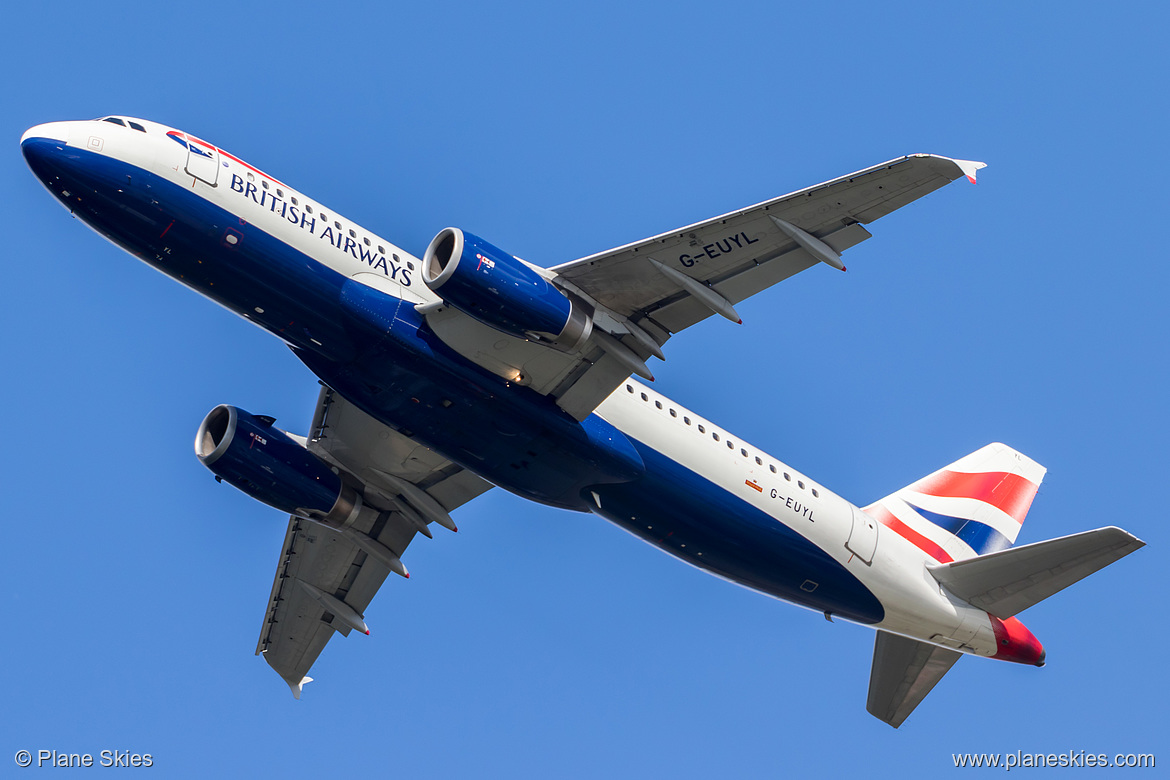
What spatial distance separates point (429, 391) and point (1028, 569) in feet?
49.4

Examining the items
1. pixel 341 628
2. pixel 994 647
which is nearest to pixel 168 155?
Answer: pixel 341 628

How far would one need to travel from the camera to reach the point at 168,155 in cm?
2353

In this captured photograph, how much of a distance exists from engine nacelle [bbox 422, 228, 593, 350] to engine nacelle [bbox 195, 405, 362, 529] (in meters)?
7.71

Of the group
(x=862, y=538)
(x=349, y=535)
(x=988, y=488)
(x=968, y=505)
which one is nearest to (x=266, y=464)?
(x=349, y=535)

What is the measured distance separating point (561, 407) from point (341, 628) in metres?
11.6

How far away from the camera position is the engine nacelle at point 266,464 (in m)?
28.3

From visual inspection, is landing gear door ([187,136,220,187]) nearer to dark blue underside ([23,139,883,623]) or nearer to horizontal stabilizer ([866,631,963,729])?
dark blue underside ([23,139,883,623])

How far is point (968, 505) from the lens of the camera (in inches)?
1284

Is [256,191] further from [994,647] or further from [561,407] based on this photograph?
[994,647]

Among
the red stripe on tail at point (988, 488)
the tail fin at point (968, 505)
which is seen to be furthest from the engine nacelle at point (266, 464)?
the red stripe on tail at point (988, 488)

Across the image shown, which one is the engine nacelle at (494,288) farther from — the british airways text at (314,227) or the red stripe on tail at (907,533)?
the red stripe on tail at (907,533)

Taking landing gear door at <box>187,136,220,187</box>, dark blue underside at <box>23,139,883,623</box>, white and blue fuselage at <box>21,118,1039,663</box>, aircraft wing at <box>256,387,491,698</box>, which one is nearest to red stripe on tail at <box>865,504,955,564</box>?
white and blue fuselage at <box>21,118,1039,663</box>

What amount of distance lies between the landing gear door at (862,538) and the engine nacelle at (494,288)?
9220 millimetres

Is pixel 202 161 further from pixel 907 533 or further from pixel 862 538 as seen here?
pixel 907 533
